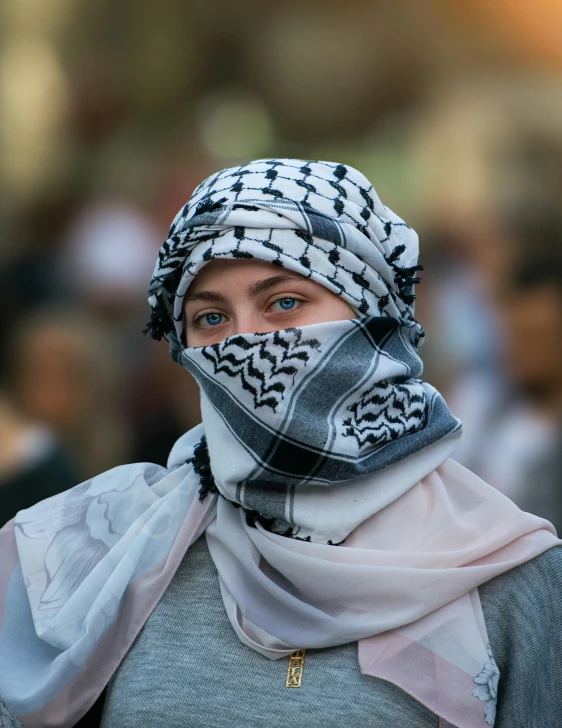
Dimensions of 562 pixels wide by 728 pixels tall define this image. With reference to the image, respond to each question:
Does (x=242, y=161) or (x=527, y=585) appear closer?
(x=527, y=585)

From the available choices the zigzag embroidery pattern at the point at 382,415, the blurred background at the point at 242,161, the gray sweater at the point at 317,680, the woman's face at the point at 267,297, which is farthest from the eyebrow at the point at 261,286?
the blurred background at the point at 242,161

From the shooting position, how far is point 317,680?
73.3 inches

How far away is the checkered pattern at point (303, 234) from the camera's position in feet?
6.46

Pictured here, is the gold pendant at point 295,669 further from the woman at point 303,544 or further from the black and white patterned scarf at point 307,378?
the black and white patterned scarf at point 307,378

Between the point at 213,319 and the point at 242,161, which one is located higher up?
the point at 213,319

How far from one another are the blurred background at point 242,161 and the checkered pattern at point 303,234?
204 centimetres

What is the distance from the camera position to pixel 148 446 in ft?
16.3

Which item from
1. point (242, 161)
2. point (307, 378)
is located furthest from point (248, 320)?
point (242, 161)

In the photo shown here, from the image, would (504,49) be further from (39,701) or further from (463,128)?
(39,701)

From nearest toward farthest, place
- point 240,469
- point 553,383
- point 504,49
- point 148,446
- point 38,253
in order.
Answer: point 240,469 < point 553,383 < point 148,446 < point 38,253 < point 504,49

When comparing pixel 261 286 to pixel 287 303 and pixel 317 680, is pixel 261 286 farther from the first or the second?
pixel 317 680

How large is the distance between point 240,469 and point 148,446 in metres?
3.07

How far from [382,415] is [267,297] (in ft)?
1.06

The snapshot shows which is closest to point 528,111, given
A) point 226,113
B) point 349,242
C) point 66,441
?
point 226,113
